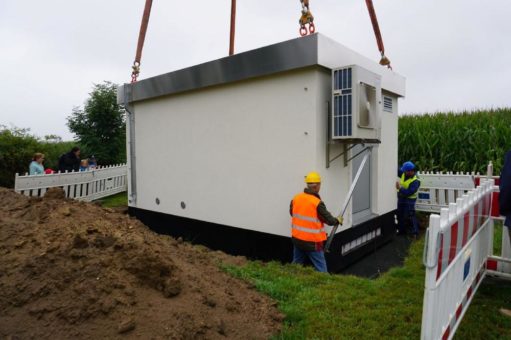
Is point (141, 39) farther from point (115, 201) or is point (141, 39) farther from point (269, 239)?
point (115, 201)

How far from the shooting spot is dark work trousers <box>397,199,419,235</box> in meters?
7.99

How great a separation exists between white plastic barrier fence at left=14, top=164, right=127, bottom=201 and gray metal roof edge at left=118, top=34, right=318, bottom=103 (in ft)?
13.1

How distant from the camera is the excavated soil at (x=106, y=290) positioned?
2.67 m

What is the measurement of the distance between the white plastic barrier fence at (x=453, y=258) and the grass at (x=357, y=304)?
0.34 m

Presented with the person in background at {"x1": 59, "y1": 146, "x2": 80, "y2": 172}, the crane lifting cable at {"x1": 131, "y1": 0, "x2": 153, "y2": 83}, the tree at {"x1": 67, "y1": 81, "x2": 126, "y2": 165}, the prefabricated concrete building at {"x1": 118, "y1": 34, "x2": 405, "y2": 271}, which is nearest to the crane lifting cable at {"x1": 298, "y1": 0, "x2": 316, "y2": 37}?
the prefabricated concrete building at {"x1": 118, "y1": 34, "x2": 405, "y2": 271}

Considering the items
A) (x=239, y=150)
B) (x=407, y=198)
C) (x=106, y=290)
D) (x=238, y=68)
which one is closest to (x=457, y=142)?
(x=407, y=198)

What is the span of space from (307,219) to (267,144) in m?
1.48

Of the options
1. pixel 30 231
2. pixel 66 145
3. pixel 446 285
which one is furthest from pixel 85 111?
pixel 446 285

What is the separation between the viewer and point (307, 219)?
478 centimetres

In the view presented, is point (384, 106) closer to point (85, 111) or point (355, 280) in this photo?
point (355, 280)

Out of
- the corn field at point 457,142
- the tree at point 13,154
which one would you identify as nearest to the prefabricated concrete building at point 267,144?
the corn field at point 457,142

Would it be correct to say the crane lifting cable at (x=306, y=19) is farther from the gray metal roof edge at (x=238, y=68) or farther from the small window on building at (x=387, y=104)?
the small window on building at (x=387, y=104)

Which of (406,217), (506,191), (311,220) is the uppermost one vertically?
(506,191)

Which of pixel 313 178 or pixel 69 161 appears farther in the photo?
pixel 69 161
